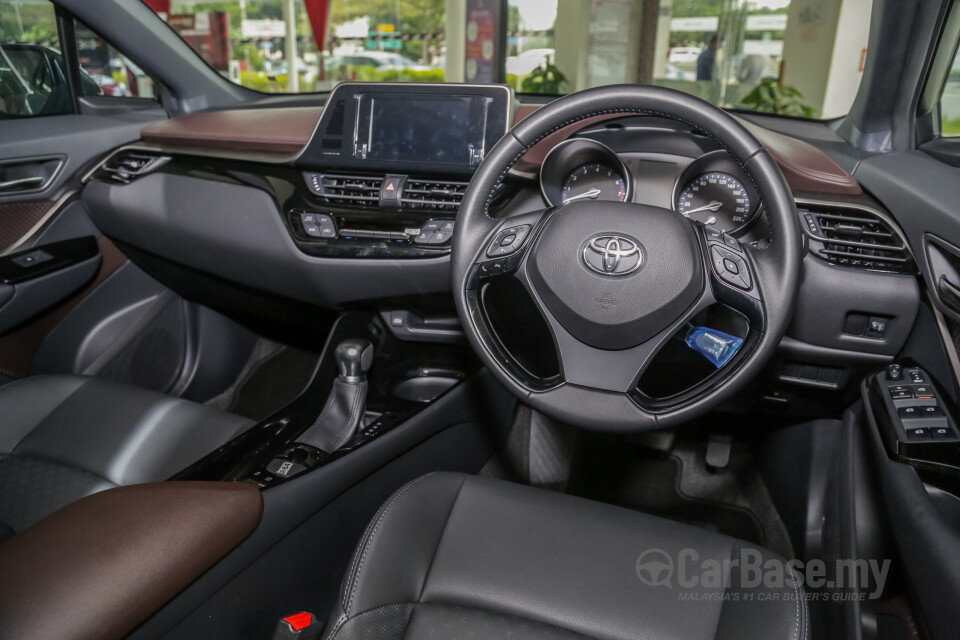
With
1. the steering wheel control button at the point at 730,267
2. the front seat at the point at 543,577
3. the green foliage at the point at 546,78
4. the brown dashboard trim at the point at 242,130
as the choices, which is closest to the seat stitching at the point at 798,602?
the front seat at the point at 543,577

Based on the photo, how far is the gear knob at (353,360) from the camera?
5.36 feet

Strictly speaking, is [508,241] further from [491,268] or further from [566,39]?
[566,39]

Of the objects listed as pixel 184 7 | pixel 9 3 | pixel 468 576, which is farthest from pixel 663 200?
pixel 184 7

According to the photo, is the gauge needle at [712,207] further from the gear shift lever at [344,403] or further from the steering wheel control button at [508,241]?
the gear shift lever at [344,403]

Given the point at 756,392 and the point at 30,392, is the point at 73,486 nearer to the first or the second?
the point at 30,392

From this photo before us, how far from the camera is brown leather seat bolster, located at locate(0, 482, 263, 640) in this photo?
81 centimetres

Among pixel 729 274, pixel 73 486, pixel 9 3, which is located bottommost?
pixel 73 486

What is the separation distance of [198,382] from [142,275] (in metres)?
0.38

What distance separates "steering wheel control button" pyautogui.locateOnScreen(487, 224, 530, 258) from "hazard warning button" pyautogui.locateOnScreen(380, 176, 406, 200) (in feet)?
1.73

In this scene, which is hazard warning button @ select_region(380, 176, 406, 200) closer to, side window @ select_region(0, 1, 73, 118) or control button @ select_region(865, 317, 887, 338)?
control button @ select_region(865, 317, 887, 338)

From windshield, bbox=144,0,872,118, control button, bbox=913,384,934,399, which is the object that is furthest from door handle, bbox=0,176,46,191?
windshield, bbox=144,0,872,118

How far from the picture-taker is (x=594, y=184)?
1.39m

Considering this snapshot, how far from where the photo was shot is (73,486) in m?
1.45

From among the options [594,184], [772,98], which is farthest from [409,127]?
[772,98]
